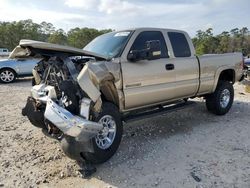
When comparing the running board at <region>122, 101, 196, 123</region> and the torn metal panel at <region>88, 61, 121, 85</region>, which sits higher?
the torn metal panel at <region>88, 61, 121, 85</region>

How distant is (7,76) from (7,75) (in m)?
0.05

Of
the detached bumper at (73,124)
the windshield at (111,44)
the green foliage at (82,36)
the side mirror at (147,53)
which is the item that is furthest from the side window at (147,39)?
the green foliage at (82,36)

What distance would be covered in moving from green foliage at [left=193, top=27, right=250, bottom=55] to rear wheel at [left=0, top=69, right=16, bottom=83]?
25.9 metres

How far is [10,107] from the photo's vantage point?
8758 millimetres

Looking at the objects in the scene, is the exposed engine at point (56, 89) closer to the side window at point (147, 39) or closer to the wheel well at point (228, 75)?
the side window at point (147, 39)

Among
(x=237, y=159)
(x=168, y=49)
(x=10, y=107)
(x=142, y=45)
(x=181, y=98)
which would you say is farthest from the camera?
(x=10, y=107)

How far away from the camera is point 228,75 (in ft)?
26.8

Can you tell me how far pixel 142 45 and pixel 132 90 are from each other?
37.4 inches

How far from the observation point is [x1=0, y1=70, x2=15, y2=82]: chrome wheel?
46.4ft

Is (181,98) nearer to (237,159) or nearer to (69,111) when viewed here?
(237,159)

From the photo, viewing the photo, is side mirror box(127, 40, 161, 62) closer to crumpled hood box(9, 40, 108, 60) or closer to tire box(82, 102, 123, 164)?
crumpled hood box(9, 40, 108, 60)

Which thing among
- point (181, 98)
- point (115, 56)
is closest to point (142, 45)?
point (115, 56)

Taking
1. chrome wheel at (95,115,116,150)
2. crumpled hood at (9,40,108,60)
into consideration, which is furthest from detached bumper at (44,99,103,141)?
crumpled hood at (9,40,108,60)

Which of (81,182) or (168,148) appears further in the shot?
(168,148)
